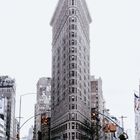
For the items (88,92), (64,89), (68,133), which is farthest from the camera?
(88,92)

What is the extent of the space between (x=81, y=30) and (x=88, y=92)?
29.2 metres

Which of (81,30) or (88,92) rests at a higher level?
(81,30)

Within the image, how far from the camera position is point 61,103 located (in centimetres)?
17612

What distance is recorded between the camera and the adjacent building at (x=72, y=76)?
518 feet

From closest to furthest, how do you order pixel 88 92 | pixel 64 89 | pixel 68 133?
pixel 68 133 < pixel 64 89 < pixel 88 92

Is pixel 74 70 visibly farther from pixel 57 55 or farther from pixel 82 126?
pixel 57 55

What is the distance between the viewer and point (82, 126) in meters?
165

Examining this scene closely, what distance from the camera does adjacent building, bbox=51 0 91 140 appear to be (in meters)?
158

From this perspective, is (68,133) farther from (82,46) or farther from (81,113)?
(82,46)

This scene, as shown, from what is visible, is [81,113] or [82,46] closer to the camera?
[81,113]

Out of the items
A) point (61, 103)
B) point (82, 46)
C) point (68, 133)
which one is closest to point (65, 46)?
point (82, 46)

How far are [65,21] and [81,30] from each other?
8176 millimetres

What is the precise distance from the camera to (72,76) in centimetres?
16112

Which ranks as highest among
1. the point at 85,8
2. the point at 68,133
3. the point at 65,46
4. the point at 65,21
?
the point at 85,8
